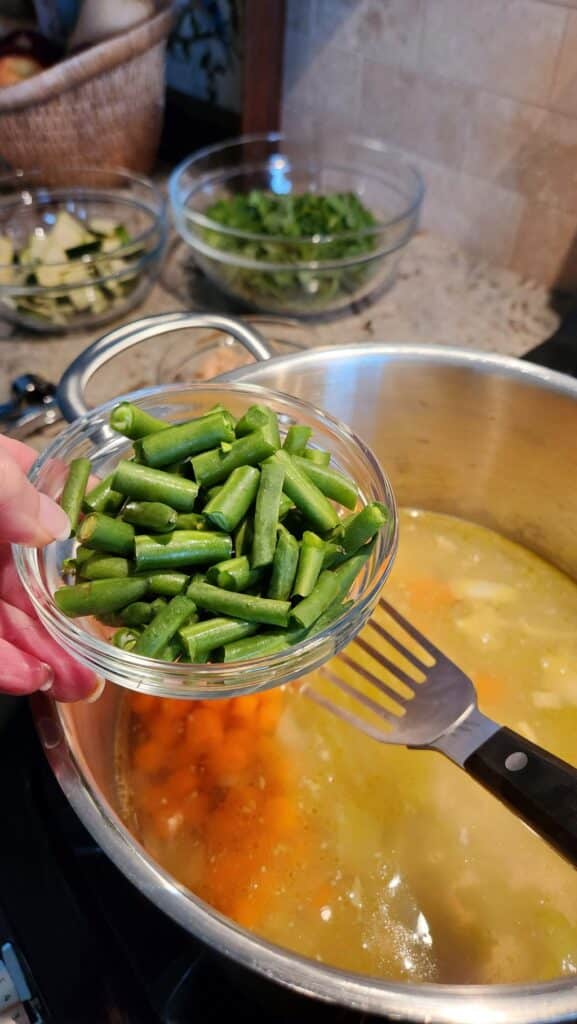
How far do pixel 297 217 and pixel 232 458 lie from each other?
3.25 ft

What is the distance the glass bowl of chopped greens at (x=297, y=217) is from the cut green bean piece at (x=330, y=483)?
0.74 meters

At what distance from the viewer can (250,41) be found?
1.65 metres

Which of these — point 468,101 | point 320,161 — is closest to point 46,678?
point 468,101

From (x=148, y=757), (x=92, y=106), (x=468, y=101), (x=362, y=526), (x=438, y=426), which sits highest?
(x=468, y=101)

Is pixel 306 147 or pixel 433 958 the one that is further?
pixel 306 147

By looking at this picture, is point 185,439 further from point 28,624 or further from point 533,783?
point 533,783

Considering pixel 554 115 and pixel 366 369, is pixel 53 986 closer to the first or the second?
pixel 366 369

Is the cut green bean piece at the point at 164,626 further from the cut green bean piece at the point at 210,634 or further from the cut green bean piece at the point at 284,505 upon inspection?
the cut green bean piece at the point at 284,505

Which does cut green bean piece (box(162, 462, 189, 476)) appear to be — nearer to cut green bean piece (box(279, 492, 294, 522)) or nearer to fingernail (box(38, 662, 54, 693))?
cut green bean piece (box(279, 492, 294, 522))

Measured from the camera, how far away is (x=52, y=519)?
2.30ft

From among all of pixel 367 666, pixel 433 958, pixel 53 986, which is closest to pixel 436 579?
pixel 367 666

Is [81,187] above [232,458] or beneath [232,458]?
beneath

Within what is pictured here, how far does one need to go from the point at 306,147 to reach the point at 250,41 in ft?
0.82

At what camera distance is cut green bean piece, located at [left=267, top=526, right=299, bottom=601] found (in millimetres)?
720
